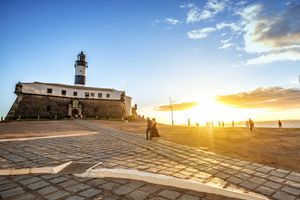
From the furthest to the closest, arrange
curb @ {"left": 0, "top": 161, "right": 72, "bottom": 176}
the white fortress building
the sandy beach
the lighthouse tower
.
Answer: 1. the lighthouse tower
2. the white fortress building
3. the sandy beach
4. curb @ {"left": 0, "top": 161, "right": 72, "bottom": 176}

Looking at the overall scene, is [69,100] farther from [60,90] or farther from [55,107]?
[55,107]

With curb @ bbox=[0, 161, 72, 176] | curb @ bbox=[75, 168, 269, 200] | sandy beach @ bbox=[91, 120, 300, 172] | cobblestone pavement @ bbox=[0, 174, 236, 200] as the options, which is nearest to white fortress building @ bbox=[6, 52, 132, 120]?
sandy beach @ bbox=[91, 120, 300, 172]

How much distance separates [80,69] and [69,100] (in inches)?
473

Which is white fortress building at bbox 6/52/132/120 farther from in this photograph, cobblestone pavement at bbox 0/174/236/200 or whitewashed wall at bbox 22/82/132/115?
cobblestone pavement at bbox 0/174/236/200

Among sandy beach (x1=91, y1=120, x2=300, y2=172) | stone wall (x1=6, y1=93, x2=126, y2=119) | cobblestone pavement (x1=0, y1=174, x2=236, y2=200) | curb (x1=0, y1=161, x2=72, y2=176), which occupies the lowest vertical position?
sandy beach (x1=91, y1=120, x2=300, y2=172)

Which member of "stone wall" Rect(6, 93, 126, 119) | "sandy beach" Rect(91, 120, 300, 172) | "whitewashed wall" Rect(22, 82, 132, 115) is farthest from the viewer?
"whitewashed wall" Rect(22, 82, 132, 115)

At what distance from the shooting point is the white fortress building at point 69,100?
34.2m

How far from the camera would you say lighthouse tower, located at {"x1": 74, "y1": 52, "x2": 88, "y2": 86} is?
48594 mm

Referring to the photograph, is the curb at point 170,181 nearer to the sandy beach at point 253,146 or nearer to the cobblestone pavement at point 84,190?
the cobblestone pavement at point 84,190

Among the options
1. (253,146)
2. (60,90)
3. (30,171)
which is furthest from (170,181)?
(60,90)

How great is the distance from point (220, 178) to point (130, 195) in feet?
8.49

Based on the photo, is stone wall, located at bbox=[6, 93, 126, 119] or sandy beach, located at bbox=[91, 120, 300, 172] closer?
sandy beach, located at bbox=[91, 120, 300, 172]

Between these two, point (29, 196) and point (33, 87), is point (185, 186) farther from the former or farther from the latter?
point (33, 87)

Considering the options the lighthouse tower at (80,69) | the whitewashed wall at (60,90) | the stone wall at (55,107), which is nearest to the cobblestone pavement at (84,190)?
the stone wall at (55,107)
